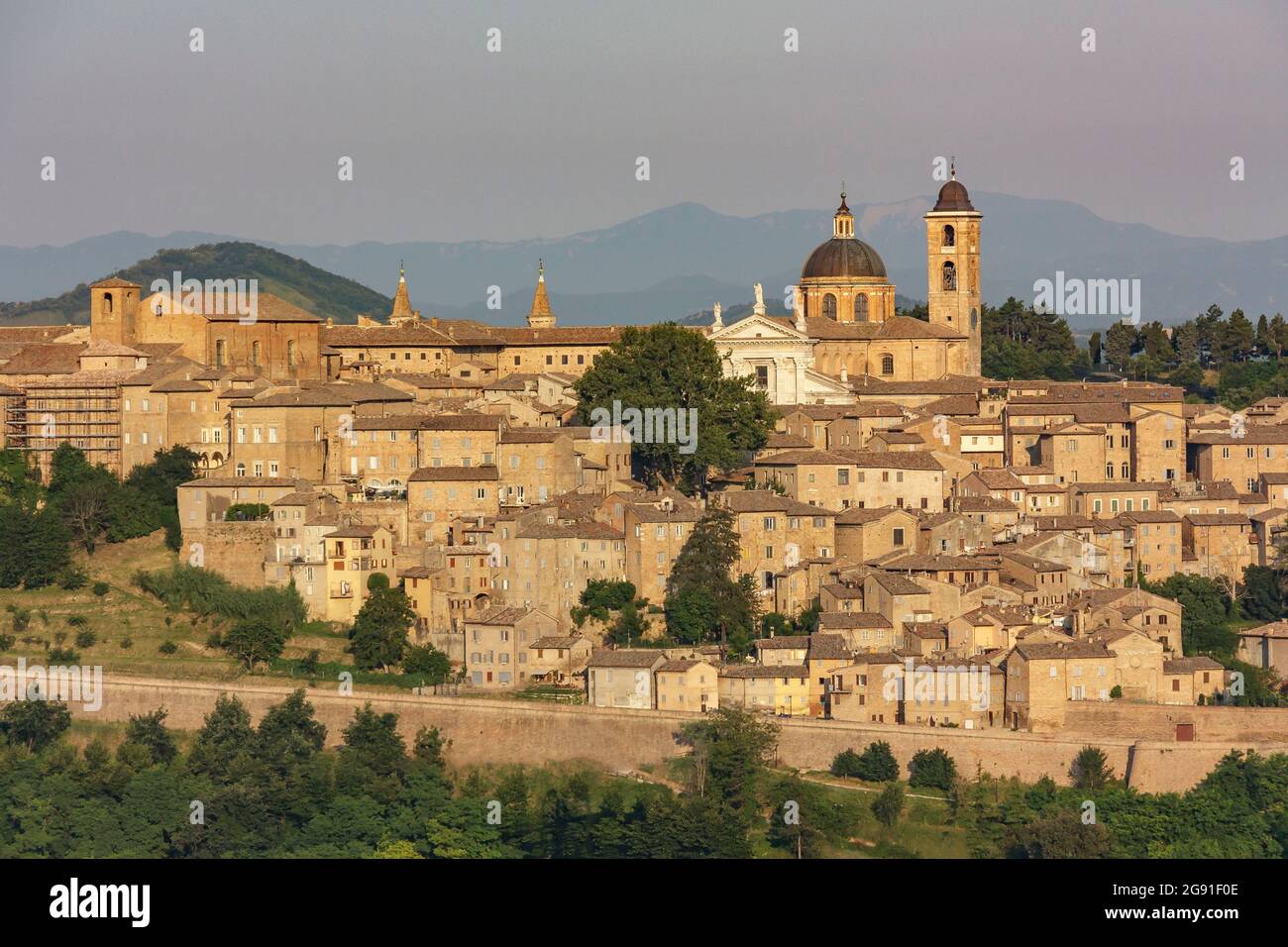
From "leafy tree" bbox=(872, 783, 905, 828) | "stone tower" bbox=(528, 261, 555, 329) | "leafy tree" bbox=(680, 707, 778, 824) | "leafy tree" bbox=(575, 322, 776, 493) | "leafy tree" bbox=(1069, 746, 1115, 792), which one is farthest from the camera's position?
"stone tower" bbox=(528, 261, 555, 329)

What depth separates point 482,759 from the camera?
34.6m

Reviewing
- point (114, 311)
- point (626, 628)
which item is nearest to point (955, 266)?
point (114, 311)

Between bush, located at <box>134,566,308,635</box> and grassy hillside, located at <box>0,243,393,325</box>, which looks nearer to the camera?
bush, located at <box>134,566,308,635</box>

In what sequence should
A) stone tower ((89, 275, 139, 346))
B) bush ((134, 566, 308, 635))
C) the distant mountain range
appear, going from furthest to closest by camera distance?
the distant mountain range < stone tower ((89, 275, 139, 346)) < bush ((134, 566, 308, 635))

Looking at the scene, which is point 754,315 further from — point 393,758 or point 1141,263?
point 1141,263

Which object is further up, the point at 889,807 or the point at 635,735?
the point at 635,735

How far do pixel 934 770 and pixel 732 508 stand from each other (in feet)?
24.7

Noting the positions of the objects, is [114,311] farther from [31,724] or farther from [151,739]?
[151,739]

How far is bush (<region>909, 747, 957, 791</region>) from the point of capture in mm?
32656

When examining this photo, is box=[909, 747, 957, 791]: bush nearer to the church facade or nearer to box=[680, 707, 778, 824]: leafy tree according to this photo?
box=[680, 707, 778, 824]: leafy tree

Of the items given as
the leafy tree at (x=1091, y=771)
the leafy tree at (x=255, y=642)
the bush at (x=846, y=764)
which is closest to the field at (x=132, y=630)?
the leafy tree at (x=255, y=642)

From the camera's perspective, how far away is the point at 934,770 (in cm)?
3272

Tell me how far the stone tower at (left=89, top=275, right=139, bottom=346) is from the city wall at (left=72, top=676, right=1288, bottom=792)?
12745 millimetres

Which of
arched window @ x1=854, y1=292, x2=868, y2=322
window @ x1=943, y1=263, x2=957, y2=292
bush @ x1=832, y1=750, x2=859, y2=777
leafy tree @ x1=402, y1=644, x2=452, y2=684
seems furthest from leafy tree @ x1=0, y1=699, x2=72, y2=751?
window @ x1=943, y1=263, x2=957, y2=292
